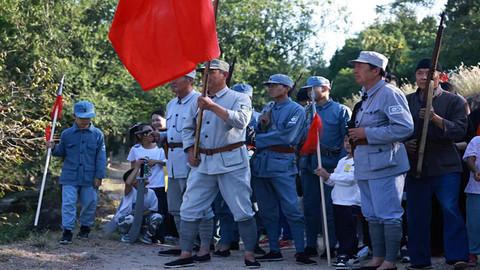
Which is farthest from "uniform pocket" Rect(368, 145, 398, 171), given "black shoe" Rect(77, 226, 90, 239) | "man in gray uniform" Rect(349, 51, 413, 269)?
"black shoe" Rect(77, 226, 90, 239)

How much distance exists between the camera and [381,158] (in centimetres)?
635

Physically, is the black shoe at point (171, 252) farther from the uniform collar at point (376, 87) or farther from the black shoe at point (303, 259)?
the uniform collar at point (376, 87)

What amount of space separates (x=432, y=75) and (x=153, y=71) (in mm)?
2644

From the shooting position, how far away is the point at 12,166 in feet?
45.3

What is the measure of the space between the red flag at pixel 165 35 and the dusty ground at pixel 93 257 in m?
2.21

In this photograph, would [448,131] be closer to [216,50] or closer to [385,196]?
[385,196]

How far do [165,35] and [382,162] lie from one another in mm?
2366

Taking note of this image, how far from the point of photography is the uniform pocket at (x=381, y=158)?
6324 millimetres

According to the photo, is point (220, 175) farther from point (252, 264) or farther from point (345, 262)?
point (345, 262)

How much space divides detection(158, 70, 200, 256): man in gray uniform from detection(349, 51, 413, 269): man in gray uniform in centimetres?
226

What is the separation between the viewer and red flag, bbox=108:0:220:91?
6480mm

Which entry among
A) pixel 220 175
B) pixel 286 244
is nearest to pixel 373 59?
pixel 220 175

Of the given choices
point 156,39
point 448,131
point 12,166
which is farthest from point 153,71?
point 12,166

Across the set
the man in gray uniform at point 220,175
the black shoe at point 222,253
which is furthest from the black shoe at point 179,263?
the black shoe at point 222,253
